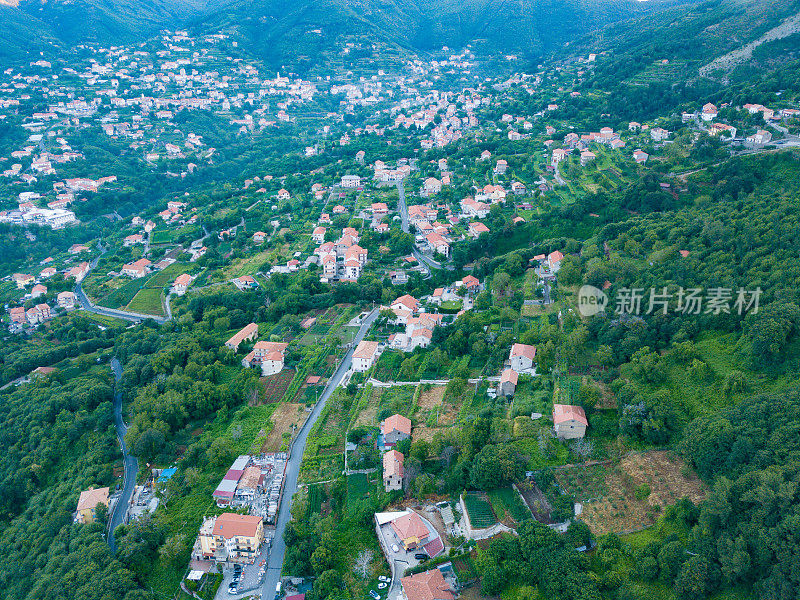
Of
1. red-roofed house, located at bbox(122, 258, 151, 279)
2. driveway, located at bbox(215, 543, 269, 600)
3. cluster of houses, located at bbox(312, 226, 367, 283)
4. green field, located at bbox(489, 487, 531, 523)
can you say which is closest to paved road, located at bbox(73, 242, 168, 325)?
red-roofed house, located at bbox(122, 258, 151, 279)

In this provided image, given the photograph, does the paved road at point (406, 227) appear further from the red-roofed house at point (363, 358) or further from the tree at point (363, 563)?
the tree at point (363, 563)

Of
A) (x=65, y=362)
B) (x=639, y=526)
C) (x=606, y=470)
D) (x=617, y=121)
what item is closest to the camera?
(x=639, y=526)

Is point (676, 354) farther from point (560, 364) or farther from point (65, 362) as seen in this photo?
point (65, 362)

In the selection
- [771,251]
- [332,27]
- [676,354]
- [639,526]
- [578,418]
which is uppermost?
[332,27]

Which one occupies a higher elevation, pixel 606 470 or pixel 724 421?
pixel 724 421

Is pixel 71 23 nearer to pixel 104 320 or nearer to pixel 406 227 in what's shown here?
pixel 104 320

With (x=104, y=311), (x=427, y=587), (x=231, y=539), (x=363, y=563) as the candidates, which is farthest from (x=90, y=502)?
(x=104, y=311)

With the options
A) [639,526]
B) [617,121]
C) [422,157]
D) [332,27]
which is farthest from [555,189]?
[332,27]
